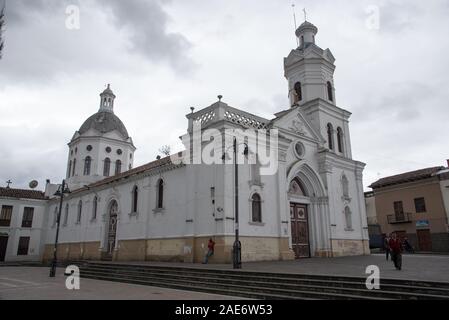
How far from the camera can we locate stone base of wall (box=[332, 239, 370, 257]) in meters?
22.8

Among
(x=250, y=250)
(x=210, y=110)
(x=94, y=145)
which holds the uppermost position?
(x=94, y=145)

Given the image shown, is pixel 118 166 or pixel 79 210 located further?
pixel 118 166

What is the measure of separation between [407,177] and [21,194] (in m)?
39.1

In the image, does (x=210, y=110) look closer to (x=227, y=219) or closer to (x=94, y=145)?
(x=227, y=219)

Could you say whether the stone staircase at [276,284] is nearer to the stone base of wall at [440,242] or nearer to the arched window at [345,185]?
the arched window at [345,185]

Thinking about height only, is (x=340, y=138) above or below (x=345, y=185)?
above

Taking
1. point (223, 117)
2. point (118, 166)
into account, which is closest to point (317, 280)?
point (223, 117)

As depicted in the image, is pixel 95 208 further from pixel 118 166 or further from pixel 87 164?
pixel 118 166

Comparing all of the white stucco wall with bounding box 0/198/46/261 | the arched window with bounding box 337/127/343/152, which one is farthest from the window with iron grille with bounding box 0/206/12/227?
the arched window with bounding box 337/127/343/152

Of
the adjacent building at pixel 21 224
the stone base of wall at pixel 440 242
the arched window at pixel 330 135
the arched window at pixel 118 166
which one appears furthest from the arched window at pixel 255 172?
the adjacent building at pixel 21 224

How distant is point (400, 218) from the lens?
3422 centimetres
